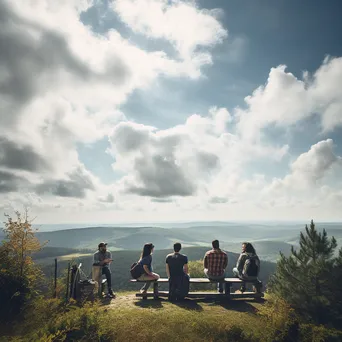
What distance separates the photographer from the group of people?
10.6 metres

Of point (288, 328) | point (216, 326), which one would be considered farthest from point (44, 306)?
point (288, 328)

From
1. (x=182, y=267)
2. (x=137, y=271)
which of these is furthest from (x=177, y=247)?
(x=137, y=271)

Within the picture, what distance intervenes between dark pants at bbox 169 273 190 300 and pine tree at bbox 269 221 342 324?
5.20 m

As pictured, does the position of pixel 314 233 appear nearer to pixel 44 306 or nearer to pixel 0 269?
pixel 44 306

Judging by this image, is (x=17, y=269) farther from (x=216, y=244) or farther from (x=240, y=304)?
(x=240, y=304)

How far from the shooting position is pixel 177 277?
10.7m

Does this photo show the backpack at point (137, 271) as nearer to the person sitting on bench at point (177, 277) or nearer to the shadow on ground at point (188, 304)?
the person sitting on bench at point (177, 277)

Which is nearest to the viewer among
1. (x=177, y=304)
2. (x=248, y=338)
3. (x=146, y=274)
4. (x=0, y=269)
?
(x=248, y=338)

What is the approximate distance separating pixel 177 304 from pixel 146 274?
6.26 ft

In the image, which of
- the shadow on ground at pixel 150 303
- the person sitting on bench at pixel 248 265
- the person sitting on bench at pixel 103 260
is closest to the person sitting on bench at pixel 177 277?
the shadow on ground at pixel 150 303

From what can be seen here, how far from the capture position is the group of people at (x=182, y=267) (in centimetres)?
1061

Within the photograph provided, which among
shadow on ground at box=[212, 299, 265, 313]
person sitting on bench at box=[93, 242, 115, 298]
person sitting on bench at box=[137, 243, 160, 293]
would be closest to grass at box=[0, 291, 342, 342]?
shadow on ground at box=[212, 299, 265, 313]

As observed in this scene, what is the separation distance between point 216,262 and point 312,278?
5743 mm

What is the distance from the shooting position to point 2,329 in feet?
26.4
